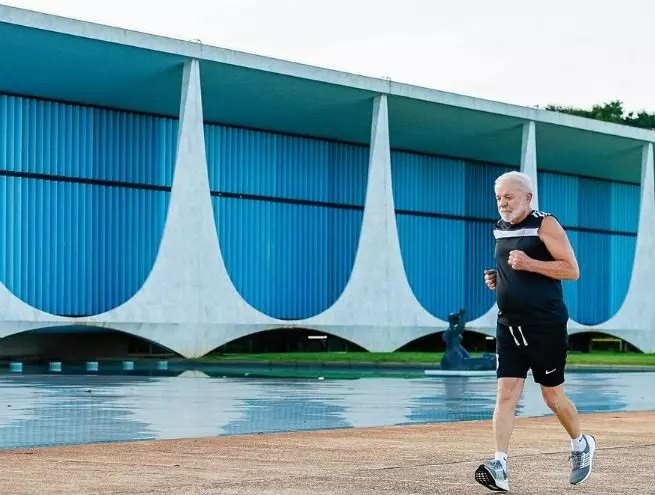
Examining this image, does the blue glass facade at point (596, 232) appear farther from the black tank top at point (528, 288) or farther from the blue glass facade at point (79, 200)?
the black tank top at point (528, 288)

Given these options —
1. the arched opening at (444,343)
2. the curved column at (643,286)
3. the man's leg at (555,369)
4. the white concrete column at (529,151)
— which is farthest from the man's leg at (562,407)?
the curved column at (643,286)

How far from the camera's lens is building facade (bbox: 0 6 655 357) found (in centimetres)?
3991

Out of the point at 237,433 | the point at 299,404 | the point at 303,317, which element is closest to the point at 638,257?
the point at 303,317

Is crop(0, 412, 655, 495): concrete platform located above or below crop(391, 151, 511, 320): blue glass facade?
below

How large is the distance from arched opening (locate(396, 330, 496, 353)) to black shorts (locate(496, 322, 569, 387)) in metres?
46.7

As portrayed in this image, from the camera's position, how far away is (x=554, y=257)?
28.1 ft

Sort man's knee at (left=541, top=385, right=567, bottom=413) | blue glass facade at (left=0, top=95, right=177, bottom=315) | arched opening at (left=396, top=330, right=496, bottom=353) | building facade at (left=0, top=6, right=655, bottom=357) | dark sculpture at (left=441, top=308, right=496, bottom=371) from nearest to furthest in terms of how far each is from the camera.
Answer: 1. man's knee at (left=541, top=385, right=567, bottom=413)
2. dark sculpture at (left=441, top=308, right=496, bottom=371)
3. building facade at (left=0, top=6, right=655, bottom=357)
4. blue glass facade at (left=0, top=95, right=177, bottom=315)
5. arched opening at (left=396, top=330, right=496, bottom=353)

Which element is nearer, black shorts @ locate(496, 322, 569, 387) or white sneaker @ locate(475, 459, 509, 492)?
white sneaker @ locate(475, 459, 509, 492)

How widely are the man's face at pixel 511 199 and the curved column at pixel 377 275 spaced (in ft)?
120

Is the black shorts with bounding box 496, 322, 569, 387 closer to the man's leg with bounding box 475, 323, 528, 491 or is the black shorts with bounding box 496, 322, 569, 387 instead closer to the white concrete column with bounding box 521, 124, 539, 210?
the man's leg with bounding box 475, 323, 528, 491

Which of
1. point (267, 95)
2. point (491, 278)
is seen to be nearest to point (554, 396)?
point (491, 278)

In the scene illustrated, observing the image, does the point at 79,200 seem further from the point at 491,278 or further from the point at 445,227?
the point at 491,278

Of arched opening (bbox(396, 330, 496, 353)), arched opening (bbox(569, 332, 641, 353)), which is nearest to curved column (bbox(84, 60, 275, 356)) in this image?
arched opening (bbox(396, 330, 496, 353))

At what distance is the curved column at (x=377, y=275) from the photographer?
4547 centimetres
